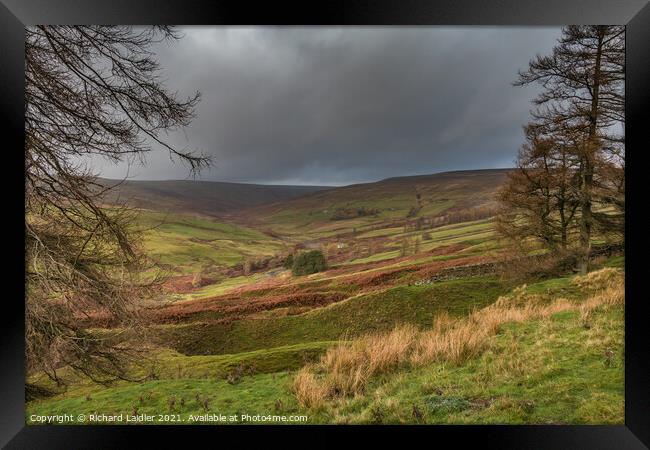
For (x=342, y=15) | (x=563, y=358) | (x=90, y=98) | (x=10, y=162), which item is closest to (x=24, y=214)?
(x=10, y=162)

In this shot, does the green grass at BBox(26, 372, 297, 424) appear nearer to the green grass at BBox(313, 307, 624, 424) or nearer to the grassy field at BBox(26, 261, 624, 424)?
the grassy field at BBox(26, 261, 624, 424)

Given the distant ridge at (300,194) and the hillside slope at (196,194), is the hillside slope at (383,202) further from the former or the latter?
the hillside slope at (196,194)

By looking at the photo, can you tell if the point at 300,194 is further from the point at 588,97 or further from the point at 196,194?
the point at 588,97

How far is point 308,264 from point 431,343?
5.75ft

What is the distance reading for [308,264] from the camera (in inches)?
151

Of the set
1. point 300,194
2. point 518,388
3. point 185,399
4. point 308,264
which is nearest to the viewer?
point 518,388

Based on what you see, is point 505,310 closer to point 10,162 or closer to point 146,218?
point 146,218

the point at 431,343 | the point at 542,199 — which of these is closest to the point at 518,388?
the point at 431,343

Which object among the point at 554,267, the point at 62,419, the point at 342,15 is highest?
the point at 342,15

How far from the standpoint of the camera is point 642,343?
307cm

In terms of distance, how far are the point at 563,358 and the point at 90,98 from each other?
6.16 metres

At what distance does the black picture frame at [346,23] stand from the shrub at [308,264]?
1.69 meters

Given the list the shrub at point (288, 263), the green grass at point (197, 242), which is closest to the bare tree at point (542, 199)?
the shrub at point (288, 263)

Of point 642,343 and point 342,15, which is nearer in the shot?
point 342,15
